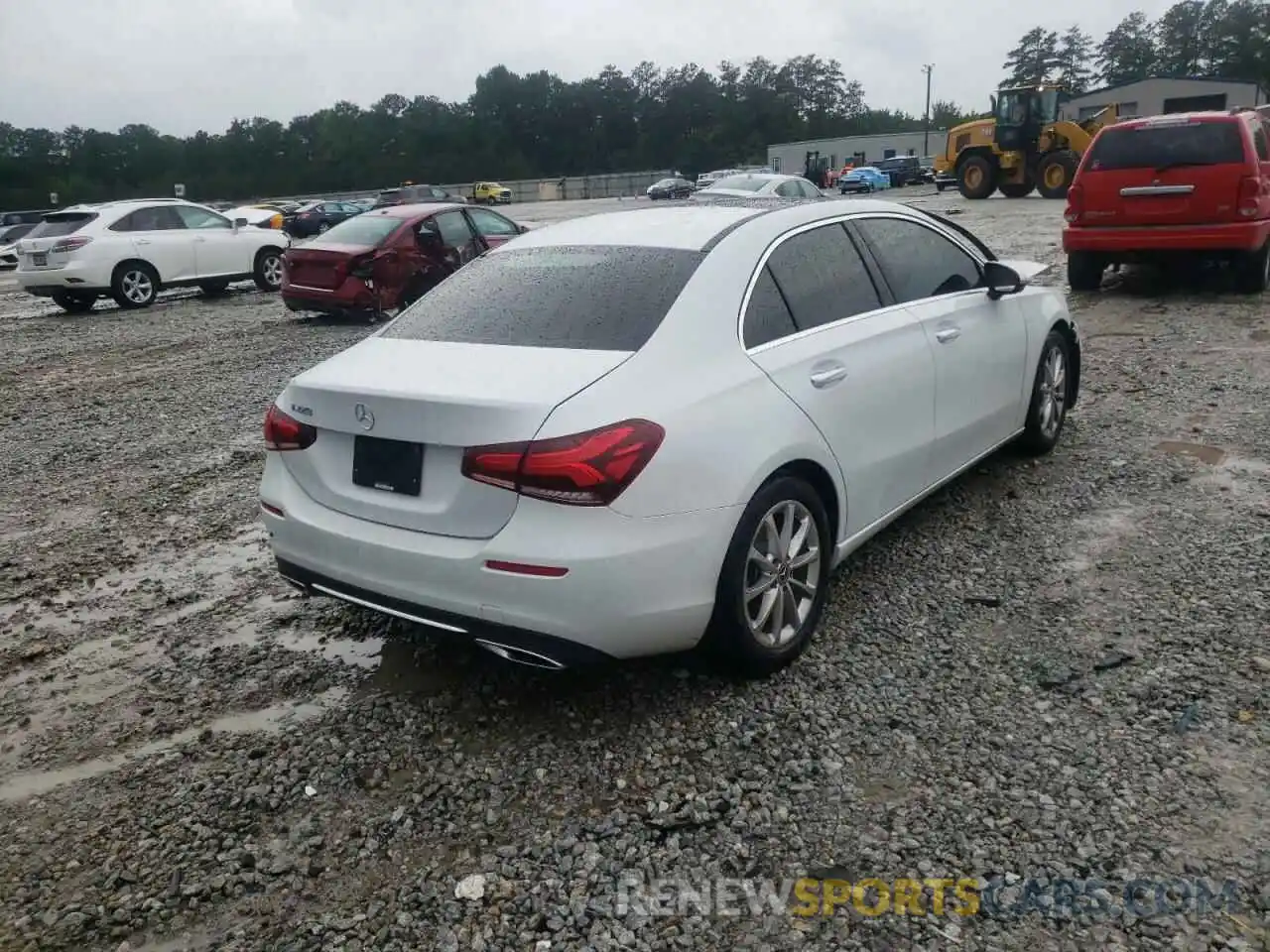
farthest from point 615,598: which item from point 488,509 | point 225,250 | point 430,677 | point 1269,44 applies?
point 1269,44

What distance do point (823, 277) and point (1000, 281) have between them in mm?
1422

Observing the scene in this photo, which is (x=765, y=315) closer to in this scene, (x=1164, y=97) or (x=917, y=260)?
(x=917, y=260)

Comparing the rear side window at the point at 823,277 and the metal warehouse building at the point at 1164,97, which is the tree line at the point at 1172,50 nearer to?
the metal warehouse building at the point at 1164,97

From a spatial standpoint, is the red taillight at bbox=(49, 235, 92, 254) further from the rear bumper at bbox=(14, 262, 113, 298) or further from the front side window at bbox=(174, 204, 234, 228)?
the front side window at bbox=(174, 204, 234, 228)

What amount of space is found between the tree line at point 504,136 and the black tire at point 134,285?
308 feet

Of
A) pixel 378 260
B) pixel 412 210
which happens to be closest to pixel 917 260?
pixel 378 260

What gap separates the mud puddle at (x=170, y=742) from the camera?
3.18 metres

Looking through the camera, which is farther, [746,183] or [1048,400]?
[746,183]

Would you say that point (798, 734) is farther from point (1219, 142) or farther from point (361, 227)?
point (361, 227)

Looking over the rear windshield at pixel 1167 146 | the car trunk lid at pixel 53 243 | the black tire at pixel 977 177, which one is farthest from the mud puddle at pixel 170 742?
the black tire at pixel 977 177

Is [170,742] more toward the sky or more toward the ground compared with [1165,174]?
more toward the ground

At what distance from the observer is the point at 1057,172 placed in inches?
1078

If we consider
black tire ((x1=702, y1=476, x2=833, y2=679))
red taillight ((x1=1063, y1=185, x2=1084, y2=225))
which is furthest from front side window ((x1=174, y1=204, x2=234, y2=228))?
black tire ((x1=702, y1=476, x2=833, y2=679))

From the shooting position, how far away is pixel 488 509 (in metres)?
3.03
